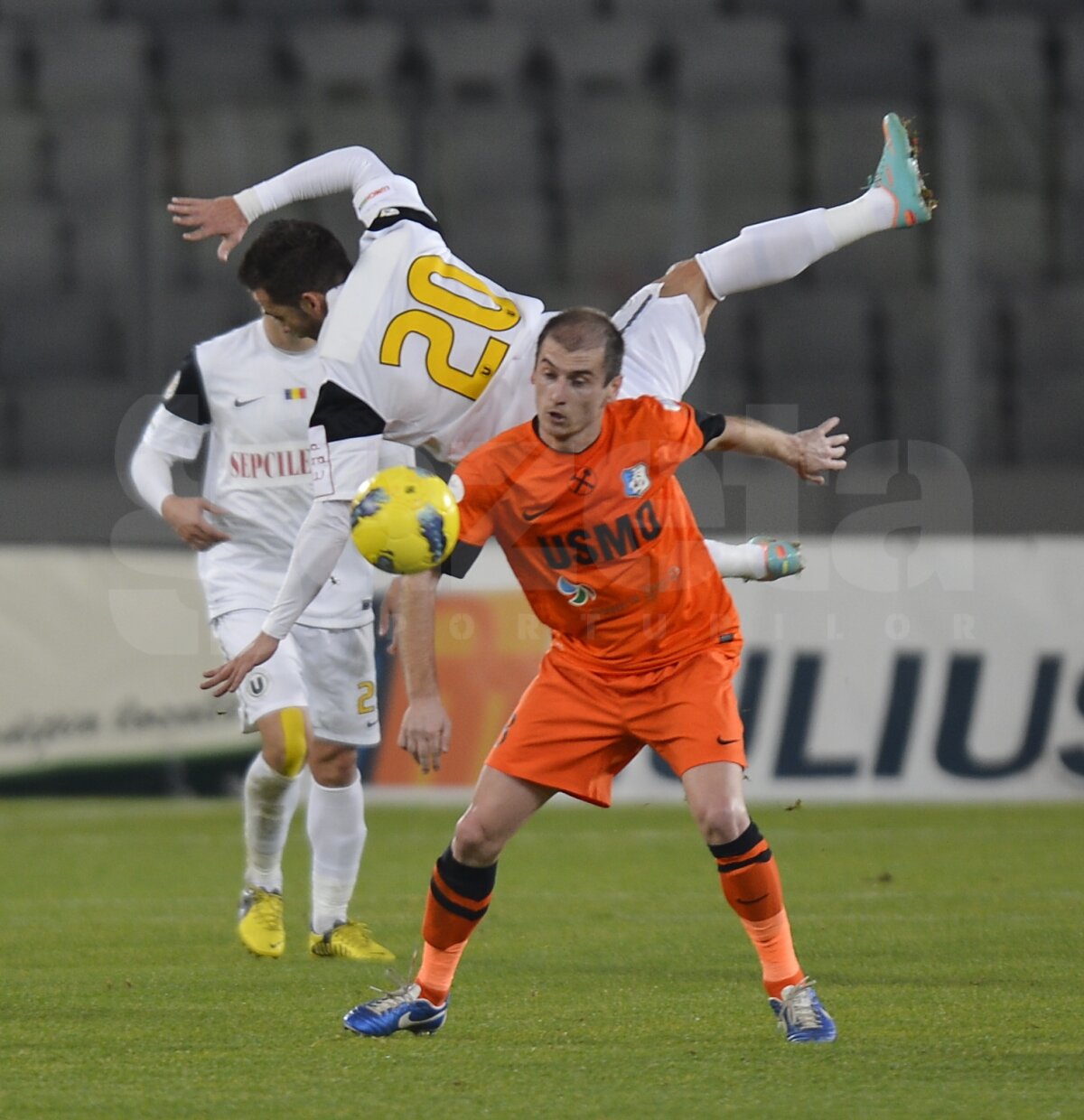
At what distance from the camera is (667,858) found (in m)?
9.24

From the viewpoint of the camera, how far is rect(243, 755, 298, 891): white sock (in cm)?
686

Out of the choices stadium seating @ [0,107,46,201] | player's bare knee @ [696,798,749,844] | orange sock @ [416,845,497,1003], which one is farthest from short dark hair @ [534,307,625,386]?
stadium seating @ [0,107,46,201]

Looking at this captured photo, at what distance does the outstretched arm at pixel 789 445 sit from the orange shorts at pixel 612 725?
539 millimetres

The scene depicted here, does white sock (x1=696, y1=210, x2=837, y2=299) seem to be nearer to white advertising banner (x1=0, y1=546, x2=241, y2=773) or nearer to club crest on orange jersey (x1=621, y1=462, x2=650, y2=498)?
club crest on orange jersey (x1=621, y1=462, x2=650, y2=498)

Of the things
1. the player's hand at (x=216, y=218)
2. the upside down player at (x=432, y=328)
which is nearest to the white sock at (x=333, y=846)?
the upside down player at (x=432, y=328)

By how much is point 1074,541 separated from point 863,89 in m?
4.56

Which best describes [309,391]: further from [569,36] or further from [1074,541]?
[569,36]

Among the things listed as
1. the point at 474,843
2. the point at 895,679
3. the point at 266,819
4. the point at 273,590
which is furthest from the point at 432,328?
the point at 895,679

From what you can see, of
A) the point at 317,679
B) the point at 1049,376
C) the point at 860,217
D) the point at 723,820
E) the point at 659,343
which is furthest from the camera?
the point at 1049,376

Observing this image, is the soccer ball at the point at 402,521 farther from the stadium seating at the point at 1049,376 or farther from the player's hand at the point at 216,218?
the stadium seating at the point at 1049,376

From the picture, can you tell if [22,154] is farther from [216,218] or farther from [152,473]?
[216,218]

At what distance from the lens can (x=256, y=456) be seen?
6984mm

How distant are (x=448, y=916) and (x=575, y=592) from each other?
838 mm

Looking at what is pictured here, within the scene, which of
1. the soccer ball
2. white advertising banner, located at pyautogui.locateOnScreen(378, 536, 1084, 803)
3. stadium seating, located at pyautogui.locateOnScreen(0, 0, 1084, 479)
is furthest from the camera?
stadium seating, located at pyautogui.locateOnScreen(0, 0, 1084, 479)
